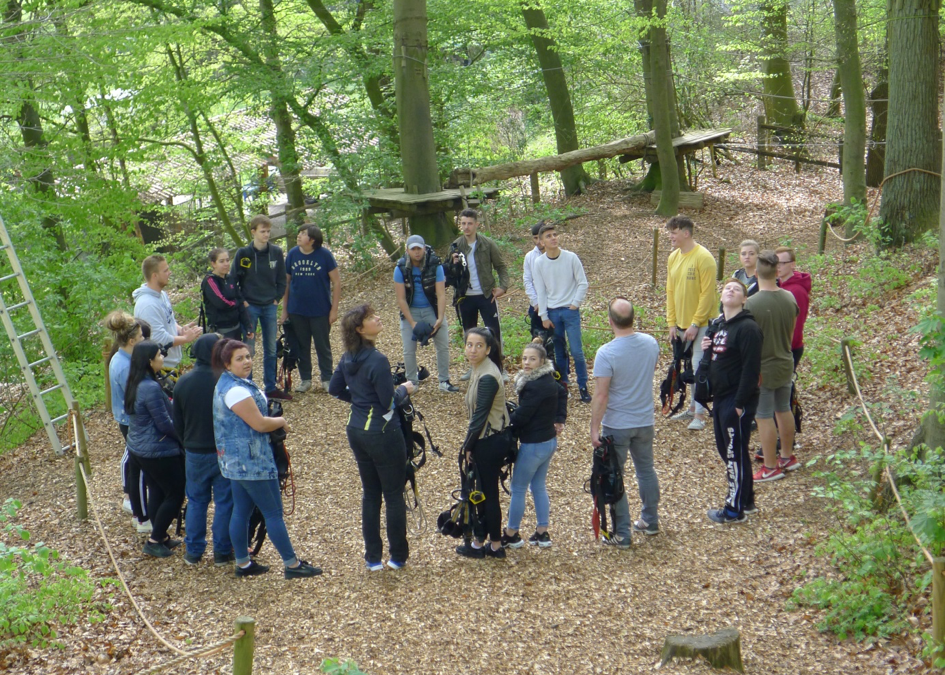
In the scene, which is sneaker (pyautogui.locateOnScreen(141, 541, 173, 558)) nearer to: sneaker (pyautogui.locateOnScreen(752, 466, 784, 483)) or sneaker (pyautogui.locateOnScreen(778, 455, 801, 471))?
sneaker (pyautogui.locateOnScreen(752, 466, 784, 483))

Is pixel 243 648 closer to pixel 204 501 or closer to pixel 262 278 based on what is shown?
pixel 204 501

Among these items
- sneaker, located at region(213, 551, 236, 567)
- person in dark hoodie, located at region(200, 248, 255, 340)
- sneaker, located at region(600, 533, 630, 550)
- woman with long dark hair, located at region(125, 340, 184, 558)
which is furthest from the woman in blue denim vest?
person in dark hoodie, located at region(200, 248, 255, 340)

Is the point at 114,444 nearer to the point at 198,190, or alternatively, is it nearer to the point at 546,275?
Answer: the point at 546,275

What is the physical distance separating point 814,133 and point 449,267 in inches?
639

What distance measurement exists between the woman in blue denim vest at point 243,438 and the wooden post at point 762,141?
716 inches

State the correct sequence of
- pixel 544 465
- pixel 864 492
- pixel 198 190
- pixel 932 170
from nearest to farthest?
pixel 544 465 → pixel 864 492 → pixel 932 170 → pixel 198 190

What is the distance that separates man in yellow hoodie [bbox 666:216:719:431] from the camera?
275 inches

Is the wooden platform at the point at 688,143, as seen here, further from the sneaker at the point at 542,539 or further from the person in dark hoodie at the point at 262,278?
the sneaker at the point at 542,539

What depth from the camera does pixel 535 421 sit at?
198 inches

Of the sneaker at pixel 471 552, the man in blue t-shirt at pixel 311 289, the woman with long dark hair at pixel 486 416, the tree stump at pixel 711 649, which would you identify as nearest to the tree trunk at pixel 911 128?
the man in blue t-shirt at pixel 311 289

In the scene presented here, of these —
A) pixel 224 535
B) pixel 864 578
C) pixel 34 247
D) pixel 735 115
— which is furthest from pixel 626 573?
pixel 735 115

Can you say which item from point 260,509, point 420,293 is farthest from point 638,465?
point 420,293

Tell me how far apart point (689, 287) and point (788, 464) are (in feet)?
5.63

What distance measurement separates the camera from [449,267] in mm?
8047
